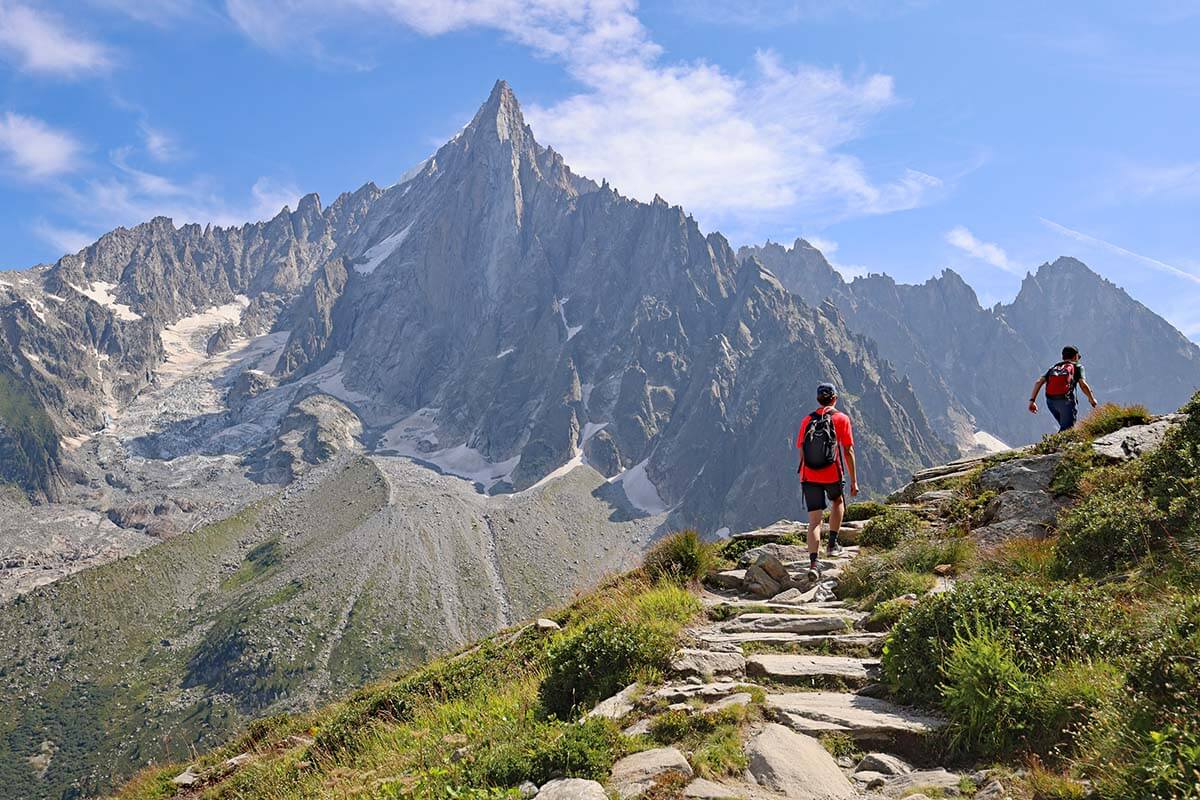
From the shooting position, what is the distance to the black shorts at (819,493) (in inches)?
566

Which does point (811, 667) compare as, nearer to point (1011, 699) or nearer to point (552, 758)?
point (1011, 699)

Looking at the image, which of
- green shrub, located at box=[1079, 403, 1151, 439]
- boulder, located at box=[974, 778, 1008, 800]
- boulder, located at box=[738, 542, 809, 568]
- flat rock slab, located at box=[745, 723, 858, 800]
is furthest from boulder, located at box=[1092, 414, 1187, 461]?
flat rock slab, located at box=[745, 723, 858, 800]

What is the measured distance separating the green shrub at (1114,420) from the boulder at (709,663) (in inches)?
501

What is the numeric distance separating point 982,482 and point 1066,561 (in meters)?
7.45

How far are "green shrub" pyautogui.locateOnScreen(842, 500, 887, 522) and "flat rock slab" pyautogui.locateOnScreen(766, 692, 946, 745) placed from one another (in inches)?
461

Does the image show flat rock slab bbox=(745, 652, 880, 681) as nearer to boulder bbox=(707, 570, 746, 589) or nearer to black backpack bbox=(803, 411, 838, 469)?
boulder bbox=(707, 570, 746, 589)

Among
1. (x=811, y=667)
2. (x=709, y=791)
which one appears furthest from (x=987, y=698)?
(x=709, y=791)

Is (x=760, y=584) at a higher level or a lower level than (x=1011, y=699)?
lower

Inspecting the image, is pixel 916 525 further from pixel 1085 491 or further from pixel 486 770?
pixel 486 770

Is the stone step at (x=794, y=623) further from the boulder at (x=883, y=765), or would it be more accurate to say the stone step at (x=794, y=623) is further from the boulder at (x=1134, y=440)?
the boulder at (x=1134, y=440)

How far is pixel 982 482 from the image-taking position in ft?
A: 57.1

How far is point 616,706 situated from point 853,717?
2.68m

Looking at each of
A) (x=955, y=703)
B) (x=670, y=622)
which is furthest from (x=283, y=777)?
(x=955, y=703)

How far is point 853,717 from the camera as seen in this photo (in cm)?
736
